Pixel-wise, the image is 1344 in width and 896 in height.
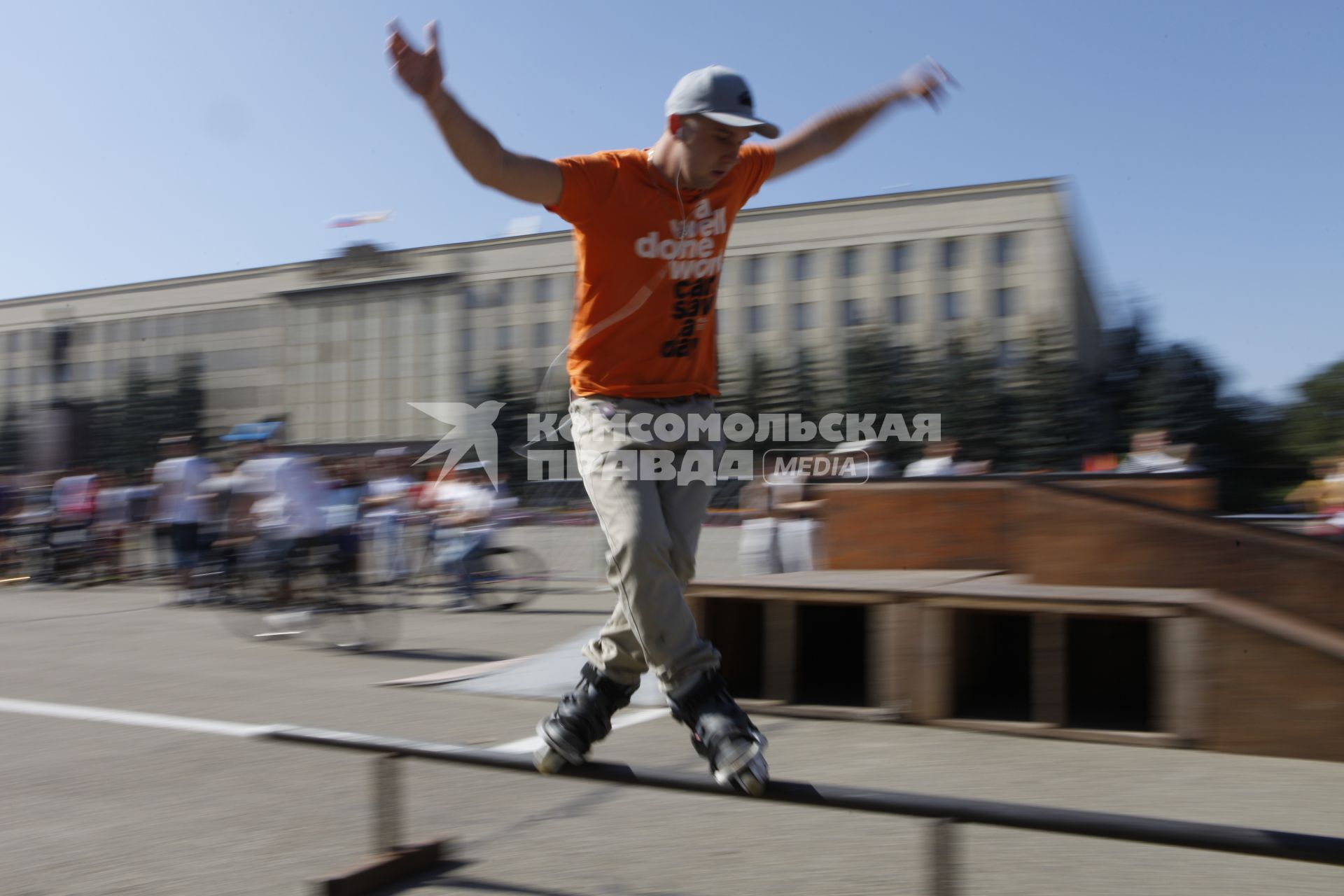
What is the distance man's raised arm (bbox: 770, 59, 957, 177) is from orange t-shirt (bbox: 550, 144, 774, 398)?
0.38 meters

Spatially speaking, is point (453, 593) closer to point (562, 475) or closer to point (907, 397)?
point (562, 475)

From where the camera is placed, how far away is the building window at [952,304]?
64375 mm

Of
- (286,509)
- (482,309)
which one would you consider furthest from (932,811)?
(482,309)

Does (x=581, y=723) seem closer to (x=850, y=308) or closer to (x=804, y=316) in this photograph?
(x=850, y=308)

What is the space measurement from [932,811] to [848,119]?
7.04ft

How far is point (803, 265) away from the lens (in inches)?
2655

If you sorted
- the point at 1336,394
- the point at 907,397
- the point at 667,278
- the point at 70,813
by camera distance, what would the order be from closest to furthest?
the point at 667,278 → the point at 70,813 → the point at 907,397 → the point at 1336,394

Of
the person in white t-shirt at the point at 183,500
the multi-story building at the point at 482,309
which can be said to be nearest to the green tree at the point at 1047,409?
the multi-story building at the point at 482,309

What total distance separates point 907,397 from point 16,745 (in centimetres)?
4651

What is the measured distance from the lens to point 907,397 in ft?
164

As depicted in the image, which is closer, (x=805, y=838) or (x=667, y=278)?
(x=667, y=278)

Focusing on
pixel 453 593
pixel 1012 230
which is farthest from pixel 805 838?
pixel 1012 230

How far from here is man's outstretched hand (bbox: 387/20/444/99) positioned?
106 inches

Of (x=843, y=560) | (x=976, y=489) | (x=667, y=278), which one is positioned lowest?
(x=843, y=560)
